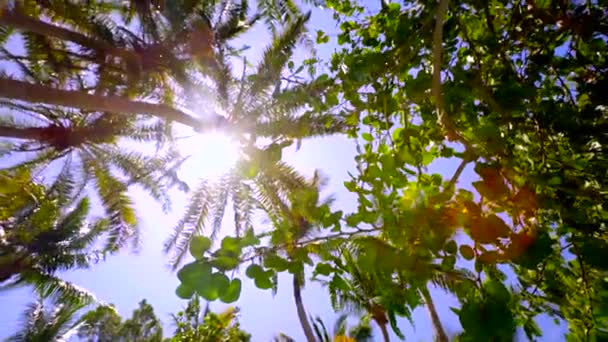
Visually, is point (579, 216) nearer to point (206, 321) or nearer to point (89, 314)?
point (206, 321)

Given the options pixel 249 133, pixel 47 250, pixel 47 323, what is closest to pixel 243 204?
pixel 249 133

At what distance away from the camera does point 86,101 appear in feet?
16.2

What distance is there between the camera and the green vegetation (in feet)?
2.85

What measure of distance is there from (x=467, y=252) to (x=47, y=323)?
13157 millimetres

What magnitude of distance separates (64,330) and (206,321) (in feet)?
13.7

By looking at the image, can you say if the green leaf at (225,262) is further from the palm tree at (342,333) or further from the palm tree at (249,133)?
the palm tree at (342,333)

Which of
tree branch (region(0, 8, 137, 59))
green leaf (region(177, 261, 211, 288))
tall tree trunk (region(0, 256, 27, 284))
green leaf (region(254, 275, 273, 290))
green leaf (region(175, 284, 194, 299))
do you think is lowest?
green leaf (region(175, 284, 194, 299))

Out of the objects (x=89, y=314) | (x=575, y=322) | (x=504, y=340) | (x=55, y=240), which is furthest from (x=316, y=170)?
(x=89, y=314)

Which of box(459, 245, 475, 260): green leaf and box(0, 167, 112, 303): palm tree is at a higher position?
box(0, 167, 112, 303): palm tree

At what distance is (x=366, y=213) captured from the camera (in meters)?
0.99

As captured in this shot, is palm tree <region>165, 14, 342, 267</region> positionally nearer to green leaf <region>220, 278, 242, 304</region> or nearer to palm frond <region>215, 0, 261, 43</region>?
palm frond <region>215, 0, 261, 43</region>

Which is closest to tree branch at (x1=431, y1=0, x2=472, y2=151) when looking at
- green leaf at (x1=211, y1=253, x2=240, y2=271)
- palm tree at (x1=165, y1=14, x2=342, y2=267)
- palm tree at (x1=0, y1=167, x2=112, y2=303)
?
green leaf at (x1=211, y1=253, x2=240, y2=271)

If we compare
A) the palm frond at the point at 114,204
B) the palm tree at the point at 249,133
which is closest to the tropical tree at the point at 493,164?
the palm tree at the point at 249,133

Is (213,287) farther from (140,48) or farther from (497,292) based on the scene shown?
(140,48)
